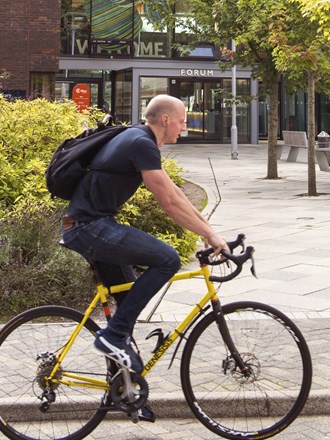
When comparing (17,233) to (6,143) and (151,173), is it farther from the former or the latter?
(151,173)

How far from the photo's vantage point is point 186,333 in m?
4.56

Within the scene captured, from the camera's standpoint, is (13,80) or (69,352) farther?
(13,80)

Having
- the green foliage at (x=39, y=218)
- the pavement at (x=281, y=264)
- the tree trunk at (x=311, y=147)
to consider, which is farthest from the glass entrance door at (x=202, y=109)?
the green foliage at (x=39, y=218)

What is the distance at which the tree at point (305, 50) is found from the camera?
1830 centimetres

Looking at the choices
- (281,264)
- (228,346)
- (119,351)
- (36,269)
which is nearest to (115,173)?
(119,351)

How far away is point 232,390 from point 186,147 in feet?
121

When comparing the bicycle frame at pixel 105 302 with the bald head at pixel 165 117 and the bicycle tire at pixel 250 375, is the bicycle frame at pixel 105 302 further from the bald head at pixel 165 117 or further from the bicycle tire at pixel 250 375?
the bald head at pixel 165 117

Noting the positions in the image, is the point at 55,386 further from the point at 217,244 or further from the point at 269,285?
the point at 269,285

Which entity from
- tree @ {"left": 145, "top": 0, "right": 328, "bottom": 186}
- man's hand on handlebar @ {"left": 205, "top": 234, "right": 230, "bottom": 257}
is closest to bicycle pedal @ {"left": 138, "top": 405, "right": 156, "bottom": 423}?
man's hand on handlebar @ {"left": 205, "top": 234, "right": 230, "bottom": 257}

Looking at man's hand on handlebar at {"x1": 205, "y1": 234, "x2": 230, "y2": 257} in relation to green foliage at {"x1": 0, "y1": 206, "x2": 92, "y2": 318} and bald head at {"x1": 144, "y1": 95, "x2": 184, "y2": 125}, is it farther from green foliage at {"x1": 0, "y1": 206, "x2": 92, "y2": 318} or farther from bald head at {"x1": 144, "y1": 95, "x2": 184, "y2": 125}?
green foliage at {"x1": 0, "y1": 206, "x2": 92, "y2": 318}

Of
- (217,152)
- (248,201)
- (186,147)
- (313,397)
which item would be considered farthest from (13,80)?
(313,397)

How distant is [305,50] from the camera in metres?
18.7

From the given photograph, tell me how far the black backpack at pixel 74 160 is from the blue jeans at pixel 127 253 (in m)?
0.21

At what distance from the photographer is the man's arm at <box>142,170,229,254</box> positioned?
165 inches
